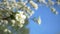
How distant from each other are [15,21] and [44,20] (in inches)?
49.5

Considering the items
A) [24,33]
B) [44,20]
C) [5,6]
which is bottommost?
[5,6]

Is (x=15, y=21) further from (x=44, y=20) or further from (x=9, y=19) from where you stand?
(x=44, y=20)

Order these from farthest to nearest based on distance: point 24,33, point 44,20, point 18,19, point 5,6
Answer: point 44,20 < point 24,33 < point 5,6 < point 18,19

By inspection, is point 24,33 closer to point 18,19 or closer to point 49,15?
point 49,15

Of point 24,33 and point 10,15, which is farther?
point 24,33

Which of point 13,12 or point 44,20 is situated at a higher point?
point 44,20

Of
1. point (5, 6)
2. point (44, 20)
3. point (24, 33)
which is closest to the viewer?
point (5, 6)

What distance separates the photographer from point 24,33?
5.65 feet

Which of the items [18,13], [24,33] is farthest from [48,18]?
[18,13]

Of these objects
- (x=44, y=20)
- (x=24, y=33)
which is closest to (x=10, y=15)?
(x=24, y=33)

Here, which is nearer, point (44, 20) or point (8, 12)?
point (8, 12)

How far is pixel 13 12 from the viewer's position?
2.52ft

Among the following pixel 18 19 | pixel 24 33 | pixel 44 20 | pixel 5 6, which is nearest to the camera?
pixel 18 19

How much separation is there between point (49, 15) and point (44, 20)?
3.4 inches
